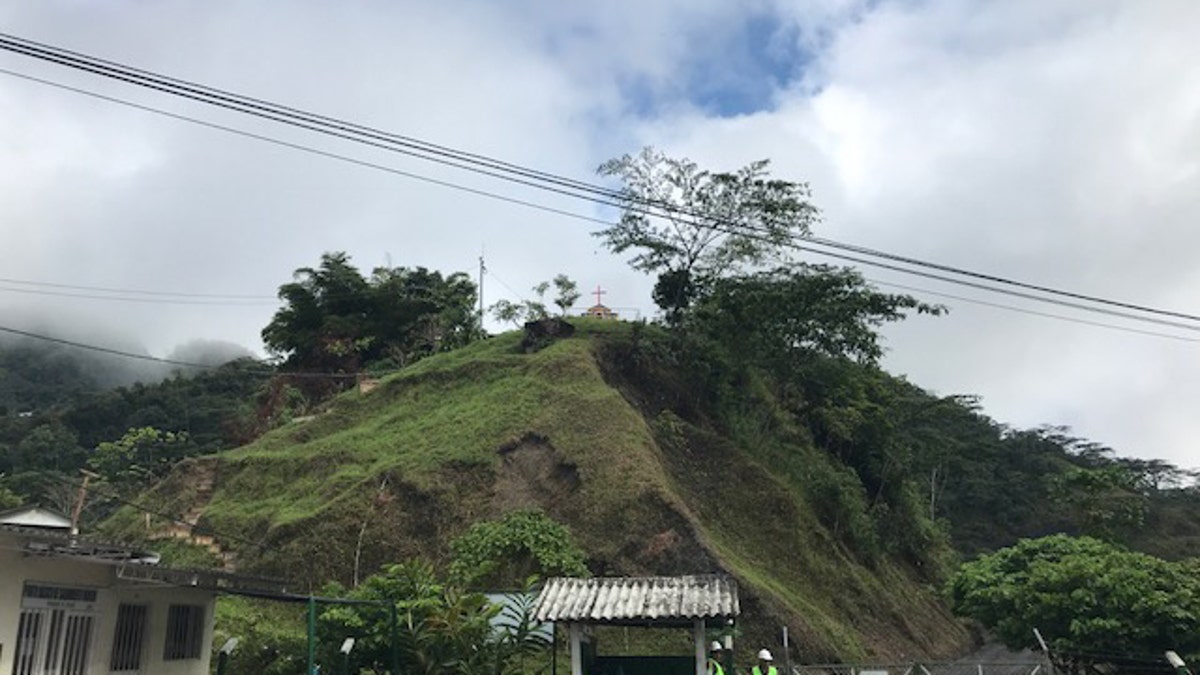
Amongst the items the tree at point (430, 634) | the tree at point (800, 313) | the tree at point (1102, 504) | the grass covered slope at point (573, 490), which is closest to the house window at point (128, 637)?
the tree at point (430, 634)

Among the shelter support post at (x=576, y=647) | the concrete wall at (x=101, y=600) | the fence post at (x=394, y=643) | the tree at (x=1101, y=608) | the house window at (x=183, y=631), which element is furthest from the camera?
the tree at (x=1101, y=608)

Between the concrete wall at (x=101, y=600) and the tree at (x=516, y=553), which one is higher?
the tree at (x=516, y=553)

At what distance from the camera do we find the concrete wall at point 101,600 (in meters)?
11.6

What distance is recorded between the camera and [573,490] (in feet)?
85.9

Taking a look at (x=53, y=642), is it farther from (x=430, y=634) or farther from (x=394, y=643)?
(x=430, y=634)

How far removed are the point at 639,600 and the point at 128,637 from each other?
8.64m

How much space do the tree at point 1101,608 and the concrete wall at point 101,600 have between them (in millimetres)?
16727

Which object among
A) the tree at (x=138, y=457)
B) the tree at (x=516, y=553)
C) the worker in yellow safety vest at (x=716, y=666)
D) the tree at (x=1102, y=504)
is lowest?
the worker in yellow safety vest at (x=716, y=666)

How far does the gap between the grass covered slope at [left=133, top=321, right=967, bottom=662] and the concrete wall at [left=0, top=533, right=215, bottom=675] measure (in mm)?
8403

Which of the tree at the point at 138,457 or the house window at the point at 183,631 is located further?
the tree at the point at 138,457

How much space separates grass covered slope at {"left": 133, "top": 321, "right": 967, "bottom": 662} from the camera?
958 inches

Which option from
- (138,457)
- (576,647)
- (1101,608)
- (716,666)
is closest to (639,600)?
(576,647)

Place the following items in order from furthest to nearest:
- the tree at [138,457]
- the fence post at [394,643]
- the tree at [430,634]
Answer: the tree at [138,457] < the tree at [430,634] < the fence post at [394,643]

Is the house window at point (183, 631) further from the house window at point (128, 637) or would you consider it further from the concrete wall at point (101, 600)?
the house window at point (128, 637)
